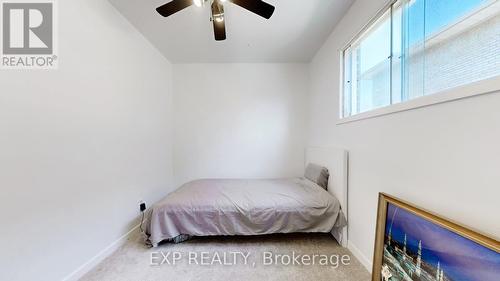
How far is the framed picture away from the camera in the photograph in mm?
885

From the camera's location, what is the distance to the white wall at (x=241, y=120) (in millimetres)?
3766

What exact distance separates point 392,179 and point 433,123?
53cm

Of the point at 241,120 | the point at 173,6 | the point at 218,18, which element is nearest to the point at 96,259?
the point at 173,6

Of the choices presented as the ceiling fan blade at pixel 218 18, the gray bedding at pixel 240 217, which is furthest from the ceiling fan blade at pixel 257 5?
the gray bedding at pixel 240 217

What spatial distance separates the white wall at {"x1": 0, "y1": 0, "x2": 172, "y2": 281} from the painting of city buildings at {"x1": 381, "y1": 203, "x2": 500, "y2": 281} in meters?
2.47

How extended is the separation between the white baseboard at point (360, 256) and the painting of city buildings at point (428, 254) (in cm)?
40

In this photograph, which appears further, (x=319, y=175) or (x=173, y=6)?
(x=319, y=175)

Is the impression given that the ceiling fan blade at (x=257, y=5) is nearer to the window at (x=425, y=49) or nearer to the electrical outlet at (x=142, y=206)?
the window at (x=425, y=49)

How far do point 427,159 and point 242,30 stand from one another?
7.82 feet

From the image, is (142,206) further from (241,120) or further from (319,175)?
(319,175)

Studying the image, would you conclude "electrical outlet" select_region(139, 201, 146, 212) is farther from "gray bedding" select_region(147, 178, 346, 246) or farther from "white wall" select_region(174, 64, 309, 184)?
"white wall" select_region(174, 64, 309, 184)

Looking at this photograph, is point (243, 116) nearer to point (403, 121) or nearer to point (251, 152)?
point (251, 152)

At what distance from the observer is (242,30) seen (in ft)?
8.57

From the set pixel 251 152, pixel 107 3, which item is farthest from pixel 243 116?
pixel 107 3
